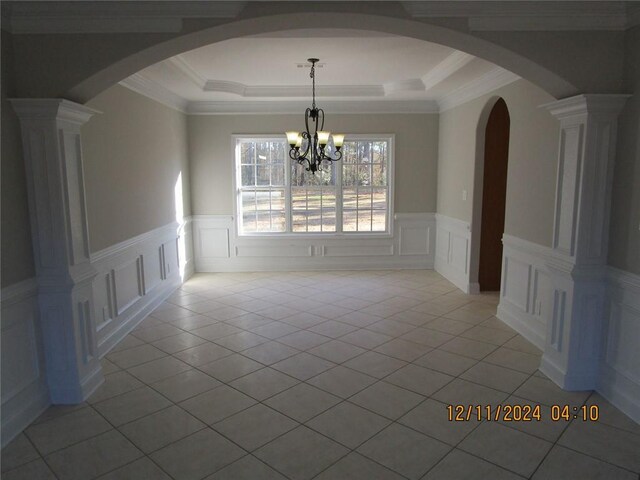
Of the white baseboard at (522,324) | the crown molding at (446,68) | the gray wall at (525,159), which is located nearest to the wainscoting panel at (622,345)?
the white baseboard at (522,324)

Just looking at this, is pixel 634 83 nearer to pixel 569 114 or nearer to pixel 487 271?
pixel 569 114

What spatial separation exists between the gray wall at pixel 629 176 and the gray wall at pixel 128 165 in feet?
13.0

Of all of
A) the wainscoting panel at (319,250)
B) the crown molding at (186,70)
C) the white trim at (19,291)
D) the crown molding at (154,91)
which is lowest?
the wainscoting panel at (319,250)

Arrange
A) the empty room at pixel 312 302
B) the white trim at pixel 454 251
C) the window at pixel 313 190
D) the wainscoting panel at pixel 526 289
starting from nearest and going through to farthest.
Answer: the empty room at pixel 312 302 → the wainscoting panel at pixel 526 289 → the white trim at pixel 454 251 → the window at pixel 313 190

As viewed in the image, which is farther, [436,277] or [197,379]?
[436,277]

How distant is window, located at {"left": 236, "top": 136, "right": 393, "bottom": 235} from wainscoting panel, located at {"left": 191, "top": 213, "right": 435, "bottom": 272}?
16cm

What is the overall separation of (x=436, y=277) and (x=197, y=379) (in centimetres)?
417

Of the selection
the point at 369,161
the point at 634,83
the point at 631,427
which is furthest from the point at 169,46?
the point at 369,161

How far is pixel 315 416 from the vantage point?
2830mm

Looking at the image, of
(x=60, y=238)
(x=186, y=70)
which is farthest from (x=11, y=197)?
(x=186, y=70)

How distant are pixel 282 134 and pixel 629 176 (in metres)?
4.84

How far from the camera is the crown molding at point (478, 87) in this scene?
4504mm
